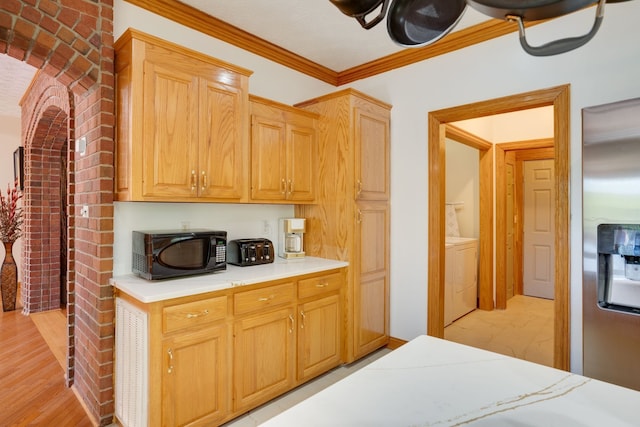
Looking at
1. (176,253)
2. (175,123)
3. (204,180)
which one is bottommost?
(176,253)

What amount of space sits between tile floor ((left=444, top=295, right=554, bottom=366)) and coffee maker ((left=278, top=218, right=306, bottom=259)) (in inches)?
73.4

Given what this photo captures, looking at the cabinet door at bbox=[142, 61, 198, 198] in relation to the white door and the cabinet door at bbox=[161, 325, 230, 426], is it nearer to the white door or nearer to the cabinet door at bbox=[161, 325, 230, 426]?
the cabinet door at bbox=[161, 325, 230, 426]

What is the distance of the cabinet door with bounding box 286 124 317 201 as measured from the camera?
2.97m

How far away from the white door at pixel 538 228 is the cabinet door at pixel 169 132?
506cm

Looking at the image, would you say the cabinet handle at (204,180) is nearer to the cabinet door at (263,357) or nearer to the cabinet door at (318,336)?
the cabinet door at (263,357)

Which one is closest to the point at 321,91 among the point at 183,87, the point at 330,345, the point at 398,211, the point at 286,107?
the point at 286,107

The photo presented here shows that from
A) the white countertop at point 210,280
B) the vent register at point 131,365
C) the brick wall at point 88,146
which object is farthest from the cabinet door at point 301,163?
the vent register at point 131,365

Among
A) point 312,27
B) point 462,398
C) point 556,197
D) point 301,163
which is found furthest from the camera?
point 301,163

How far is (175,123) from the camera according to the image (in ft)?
7.18

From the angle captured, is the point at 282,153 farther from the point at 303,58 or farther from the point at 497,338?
the point at 497,338

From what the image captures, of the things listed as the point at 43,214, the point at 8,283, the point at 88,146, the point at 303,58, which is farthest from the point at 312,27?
the point at 8,283

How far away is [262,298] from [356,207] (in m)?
1.13

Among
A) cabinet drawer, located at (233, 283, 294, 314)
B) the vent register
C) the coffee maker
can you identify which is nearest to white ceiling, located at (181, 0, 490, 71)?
the coffee maker

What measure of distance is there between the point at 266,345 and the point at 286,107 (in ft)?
6.14
